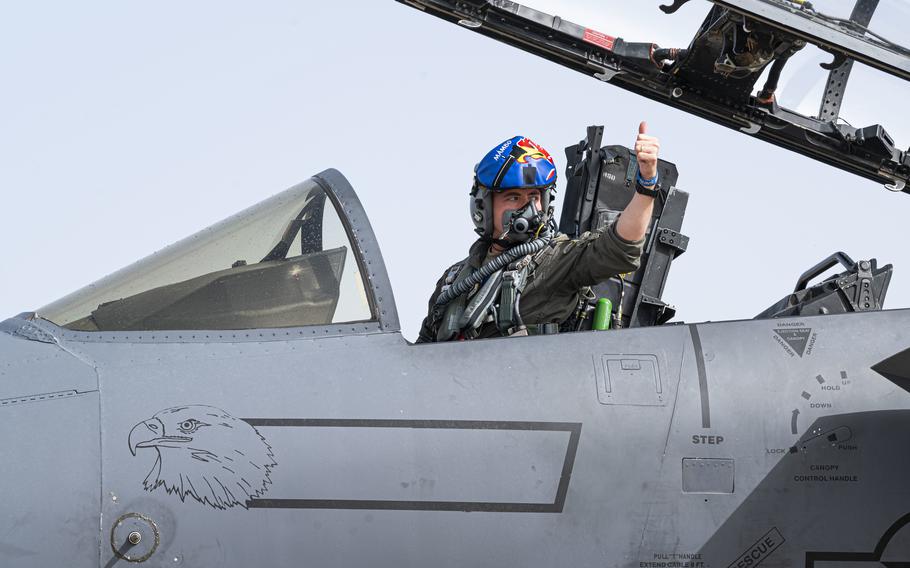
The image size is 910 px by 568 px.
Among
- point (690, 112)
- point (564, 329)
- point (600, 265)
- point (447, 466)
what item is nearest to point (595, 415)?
point (447, 466)

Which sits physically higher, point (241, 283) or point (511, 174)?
point (511, 174)

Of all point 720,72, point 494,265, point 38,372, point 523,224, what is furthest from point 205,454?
point 720,72

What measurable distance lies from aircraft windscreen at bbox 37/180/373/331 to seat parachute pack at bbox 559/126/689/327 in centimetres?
229

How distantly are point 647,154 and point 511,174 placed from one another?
96 cm

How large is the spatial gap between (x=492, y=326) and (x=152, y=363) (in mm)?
1488

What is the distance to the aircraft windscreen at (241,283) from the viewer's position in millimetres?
3553

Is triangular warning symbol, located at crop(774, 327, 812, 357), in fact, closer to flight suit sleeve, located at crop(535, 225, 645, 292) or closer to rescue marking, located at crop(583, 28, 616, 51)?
flight suit sleeve, located at crop(535, 225, 645, 292)

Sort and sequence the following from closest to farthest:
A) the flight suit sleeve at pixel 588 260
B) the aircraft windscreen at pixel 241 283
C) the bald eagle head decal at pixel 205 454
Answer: the bald eagle head decal at pixel 205 454
the aircraft windscreen at pixel 241 283
the flight suit sleeve at pixel 588 260

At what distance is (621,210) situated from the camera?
580 centimetres

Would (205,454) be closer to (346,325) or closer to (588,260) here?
(346,325)

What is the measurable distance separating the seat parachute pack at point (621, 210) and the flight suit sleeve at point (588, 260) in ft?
4.35

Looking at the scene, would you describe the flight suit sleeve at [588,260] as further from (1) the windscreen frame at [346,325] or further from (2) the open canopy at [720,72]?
(2) the open canopy at [720,72]

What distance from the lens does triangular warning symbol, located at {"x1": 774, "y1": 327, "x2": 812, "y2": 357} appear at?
3.67 m

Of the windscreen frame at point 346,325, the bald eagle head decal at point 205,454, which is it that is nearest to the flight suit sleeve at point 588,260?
the windscreen frame at point 346,325
